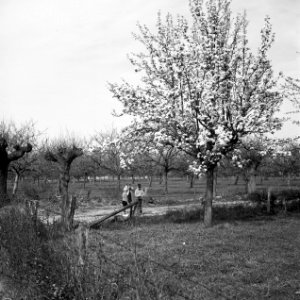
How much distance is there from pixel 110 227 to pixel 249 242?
19.2 ft

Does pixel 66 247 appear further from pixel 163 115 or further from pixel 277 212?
pixel 277 212

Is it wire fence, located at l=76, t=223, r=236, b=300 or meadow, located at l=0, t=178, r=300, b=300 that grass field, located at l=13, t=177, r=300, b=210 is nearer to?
meadow, located at l=0, t=178, r=300, b=300

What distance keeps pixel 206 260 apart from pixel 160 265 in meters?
4.58

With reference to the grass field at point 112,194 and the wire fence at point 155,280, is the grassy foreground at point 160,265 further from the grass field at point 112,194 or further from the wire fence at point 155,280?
the grass field at point 112,194

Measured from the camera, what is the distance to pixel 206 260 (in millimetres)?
8320

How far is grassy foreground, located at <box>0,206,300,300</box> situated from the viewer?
186 inches

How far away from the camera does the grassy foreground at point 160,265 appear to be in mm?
4715

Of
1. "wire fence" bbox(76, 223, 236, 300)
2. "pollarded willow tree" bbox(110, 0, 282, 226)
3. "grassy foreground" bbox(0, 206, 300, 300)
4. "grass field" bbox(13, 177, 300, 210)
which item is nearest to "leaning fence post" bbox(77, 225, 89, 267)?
"grassy foreground" bbox(0, 206, 300, 300)

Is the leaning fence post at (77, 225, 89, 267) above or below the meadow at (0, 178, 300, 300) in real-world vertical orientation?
above

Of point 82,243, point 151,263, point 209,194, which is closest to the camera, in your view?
point 82,243

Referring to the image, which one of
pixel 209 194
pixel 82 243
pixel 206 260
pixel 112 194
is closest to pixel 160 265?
pixel 82 243

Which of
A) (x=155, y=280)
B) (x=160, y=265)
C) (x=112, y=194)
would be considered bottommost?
(x=112, y=194)

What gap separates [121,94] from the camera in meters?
13.6

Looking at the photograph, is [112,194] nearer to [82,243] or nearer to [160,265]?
[82,243]
